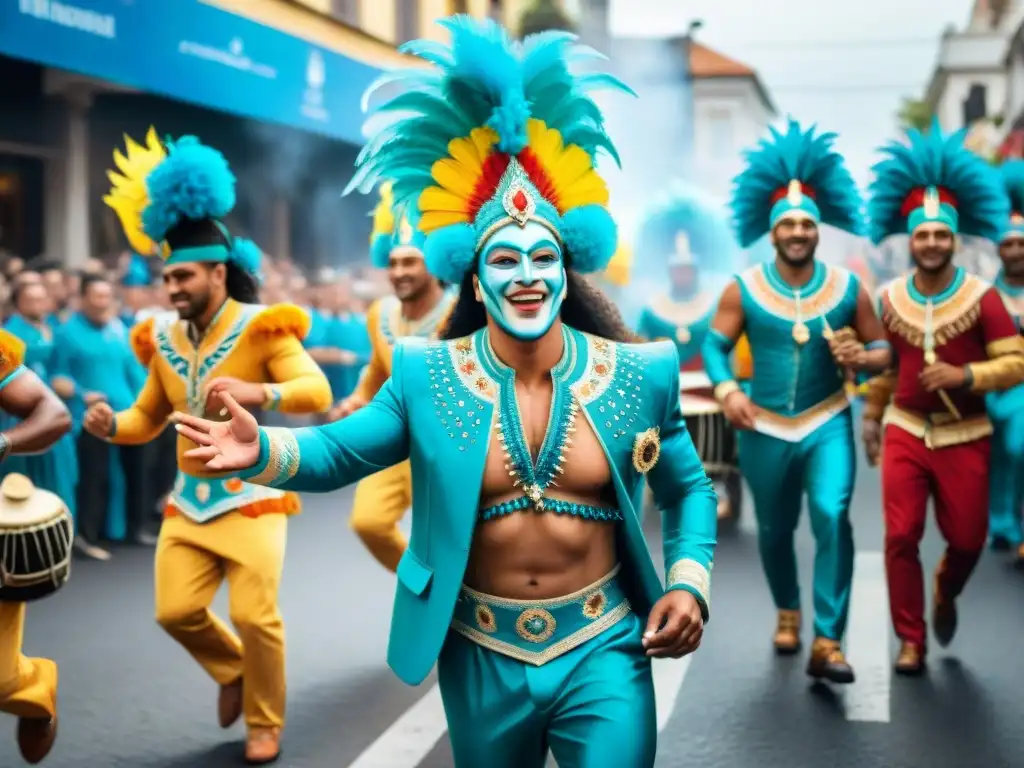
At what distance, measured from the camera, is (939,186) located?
25.3ft

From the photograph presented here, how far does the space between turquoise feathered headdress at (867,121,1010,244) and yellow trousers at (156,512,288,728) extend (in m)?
3.64

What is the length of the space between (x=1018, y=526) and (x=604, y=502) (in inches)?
293

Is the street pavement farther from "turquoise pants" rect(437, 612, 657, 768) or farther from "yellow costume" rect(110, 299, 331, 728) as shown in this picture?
"turquoise pants" rect(437, 612, 657, 768)

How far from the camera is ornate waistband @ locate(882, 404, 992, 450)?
7301mm

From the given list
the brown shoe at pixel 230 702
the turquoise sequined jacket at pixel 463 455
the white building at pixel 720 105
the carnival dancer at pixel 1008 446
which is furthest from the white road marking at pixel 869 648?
the white building at pixel 720 105

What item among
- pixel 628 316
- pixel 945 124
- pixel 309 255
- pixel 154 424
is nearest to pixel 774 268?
pixel 154 424

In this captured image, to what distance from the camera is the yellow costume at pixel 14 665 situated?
5.35 meters

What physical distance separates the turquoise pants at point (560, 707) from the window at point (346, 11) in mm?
20556

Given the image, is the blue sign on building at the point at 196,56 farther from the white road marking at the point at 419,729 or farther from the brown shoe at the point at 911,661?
the brown shoe at the point at 911,661

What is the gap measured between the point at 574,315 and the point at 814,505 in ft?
10.4

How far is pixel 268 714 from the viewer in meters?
6.04

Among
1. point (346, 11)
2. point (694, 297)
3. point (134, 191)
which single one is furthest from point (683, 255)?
point (346, 11)

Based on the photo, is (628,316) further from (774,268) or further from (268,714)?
(268,714)

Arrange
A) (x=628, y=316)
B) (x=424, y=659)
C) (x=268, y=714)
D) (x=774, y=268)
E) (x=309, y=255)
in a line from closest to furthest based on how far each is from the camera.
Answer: (x=424, y=659), (x=268, y=714), (x=774, y=268), (x=628, y=316), (x=309, y=255)
